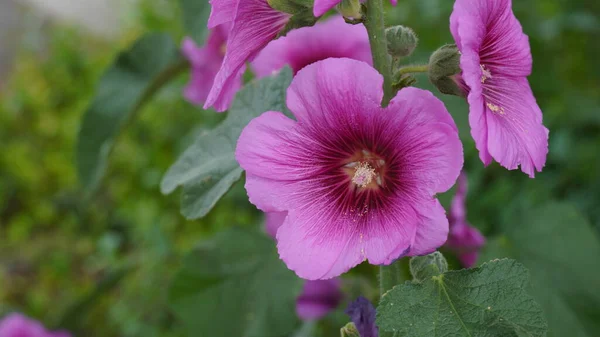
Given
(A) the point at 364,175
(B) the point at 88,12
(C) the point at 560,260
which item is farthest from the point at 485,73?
(B) the point at 88,12

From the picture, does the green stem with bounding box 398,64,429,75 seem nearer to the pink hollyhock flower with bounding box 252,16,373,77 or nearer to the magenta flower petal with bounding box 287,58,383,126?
the magenta flower petal with bounding box 287,58,383,126

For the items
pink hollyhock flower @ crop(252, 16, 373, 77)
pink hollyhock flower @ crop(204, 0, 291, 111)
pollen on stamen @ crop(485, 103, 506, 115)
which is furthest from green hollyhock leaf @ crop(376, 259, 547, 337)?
pink hollyhock flower @ crop(252, 16, 373, 77)

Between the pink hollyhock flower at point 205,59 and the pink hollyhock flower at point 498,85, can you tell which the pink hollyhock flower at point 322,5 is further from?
the pink hollyhock flower at point 205,59

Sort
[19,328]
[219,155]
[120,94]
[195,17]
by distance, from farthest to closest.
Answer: [19,328] < [120,94] < [195,17] < [219,155]

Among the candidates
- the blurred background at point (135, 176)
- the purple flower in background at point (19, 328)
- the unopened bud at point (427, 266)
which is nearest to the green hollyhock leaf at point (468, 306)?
the unopened bud at point (427, 266)

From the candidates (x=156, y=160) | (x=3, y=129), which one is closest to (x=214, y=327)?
(x=156, y=160)

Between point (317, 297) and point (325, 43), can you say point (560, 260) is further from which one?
point (325, 43)
